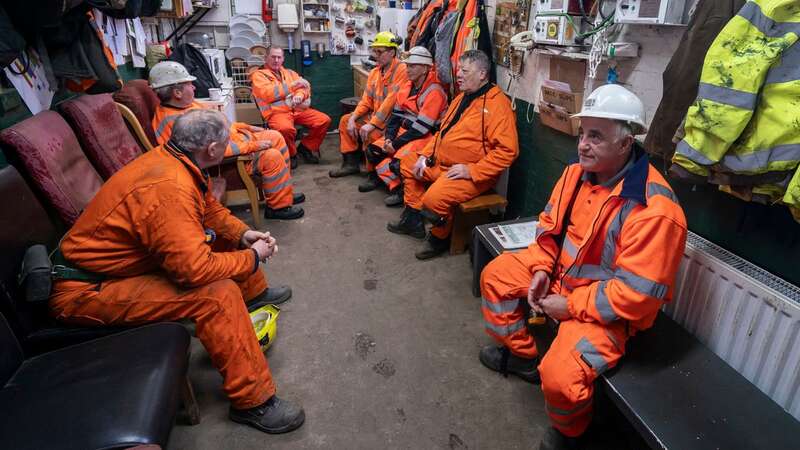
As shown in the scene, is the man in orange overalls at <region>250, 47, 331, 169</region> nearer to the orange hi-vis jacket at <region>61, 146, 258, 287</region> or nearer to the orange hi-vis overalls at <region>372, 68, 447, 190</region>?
the orange hi-vis overalls at <region>372, 68, 447, 190</region>

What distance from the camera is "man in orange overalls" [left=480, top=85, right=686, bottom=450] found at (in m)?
1.47

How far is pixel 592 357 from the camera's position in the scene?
4.96 ft

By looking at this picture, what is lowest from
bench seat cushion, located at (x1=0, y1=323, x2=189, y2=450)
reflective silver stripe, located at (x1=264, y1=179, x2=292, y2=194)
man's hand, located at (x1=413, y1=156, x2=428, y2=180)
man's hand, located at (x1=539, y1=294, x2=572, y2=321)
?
reflective silver stripe, located at (x1=264, y1=179, x2=292, y2=194)

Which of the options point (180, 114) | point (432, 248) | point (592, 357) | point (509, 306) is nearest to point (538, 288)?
point (509, 306)

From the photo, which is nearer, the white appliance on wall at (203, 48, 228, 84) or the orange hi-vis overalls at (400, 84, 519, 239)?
the orange hi-vis overalls at (400, 84, 519, 239)

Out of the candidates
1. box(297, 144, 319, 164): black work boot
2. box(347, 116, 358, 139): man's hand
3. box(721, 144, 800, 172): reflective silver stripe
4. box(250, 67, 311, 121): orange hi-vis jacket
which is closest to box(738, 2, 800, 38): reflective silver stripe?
box(721, 144, 800, 172): reflective silver stripe

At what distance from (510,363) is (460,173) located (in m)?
1.30

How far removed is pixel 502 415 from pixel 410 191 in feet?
6.15

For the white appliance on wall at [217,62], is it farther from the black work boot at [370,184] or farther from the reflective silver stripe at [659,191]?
the reflective silver stripe at [659,191]

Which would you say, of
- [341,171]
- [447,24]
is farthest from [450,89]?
[341,171]

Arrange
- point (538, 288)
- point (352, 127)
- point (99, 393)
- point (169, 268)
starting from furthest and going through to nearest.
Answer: point (352, 127) → point (538, 288) → point (169, 268) → point (99, 393)

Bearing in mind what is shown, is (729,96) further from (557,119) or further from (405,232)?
(405,232)

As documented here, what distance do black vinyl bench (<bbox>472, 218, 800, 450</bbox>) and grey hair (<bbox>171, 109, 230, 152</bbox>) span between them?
1.70 meters

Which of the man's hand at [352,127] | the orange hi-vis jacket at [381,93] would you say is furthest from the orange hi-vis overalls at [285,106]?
the orange hi-vis jacket at [381,93]
